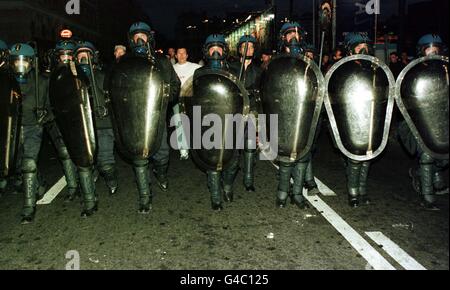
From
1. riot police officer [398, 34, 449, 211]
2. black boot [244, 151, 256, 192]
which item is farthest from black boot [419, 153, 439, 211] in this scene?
black boot [244, 151, 256, 192]

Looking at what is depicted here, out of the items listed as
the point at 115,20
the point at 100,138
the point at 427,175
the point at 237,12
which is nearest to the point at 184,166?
the point at 100,138

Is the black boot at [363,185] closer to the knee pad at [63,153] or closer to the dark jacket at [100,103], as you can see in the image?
the dark jacket at [100,103]

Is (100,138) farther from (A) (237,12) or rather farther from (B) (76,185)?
(A) (237,12)

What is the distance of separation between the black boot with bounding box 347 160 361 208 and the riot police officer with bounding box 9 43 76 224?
3484 millimetres

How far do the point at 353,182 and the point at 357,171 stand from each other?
150 millimetres

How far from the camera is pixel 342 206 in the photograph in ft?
15.9

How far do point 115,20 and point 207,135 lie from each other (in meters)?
58.4

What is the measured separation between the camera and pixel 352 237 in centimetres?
395

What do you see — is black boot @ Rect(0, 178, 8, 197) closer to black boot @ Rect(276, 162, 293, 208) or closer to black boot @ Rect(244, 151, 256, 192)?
black boot @ Rect(244, 151, 256, 192)

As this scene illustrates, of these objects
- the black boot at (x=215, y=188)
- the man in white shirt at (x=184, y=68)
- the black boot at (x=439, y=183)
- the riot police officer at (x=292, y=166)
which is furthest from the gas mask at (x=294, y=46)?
the man in white shirt at (x=184, y=68)

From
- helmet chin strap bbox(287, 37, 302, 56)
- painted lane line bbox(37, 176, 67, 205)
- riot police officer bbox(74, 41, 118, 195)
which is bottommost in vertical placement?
painted lane line bbox(37, 176, 67, 205)

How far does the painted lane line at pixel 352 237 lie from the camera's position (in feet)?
11.2

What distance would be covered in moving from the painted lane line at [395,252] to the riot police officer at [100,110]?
3.06 meters

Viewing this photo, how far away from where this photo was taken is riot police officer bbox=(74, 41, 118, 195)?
4.66 metres
